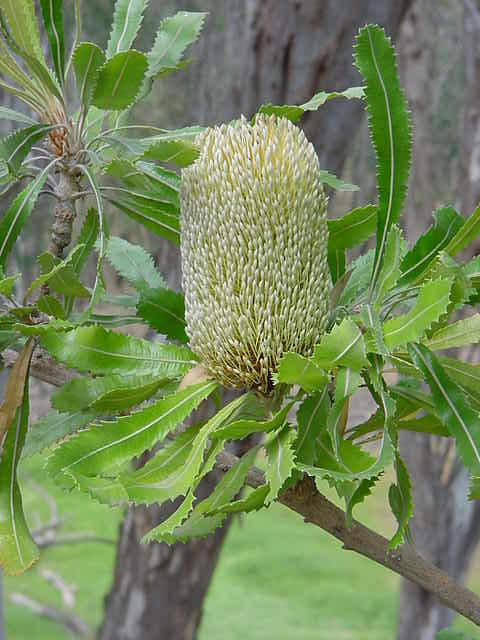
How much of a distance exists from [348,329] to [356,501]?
0.38ft

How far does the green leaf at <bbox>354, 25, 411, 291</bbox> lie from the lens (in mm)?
470

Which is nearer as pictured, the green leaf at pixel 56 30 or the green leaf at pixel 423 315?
the green leaf at pixel 423 315

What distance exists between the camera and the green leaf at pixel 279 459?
0.42 m

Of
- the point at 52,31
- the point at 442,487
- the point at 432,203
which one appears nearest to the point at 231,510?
the point at 52,31

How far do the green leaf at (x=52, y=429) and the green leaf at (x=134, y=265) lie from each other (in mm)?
107

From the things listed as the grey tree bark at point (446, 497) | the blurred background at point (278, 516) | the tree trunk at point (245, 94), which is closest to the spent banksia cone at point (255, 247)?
the blurred background at point (278, 516)

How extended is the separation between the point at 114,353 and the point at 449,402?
0.20 m

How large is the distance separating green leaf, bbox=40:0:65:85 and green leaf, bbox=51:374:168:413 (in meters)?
0.24

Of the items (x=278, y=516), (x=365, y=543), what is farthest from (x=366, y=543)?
(x=278, y=516)

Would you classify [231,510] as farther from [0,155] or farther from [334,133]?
[334,133]

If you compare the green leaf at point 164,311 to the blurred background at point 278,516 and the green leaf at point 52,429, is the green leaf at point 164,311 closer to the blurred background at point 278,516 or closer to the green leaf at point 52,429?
the green leaf at point 52,429

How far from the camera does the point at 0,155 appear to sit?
0.52m

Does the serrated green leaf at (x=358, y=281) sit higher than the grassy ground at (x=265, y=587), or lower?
higher

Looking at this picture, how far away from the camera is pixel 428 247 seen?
1.67ft
